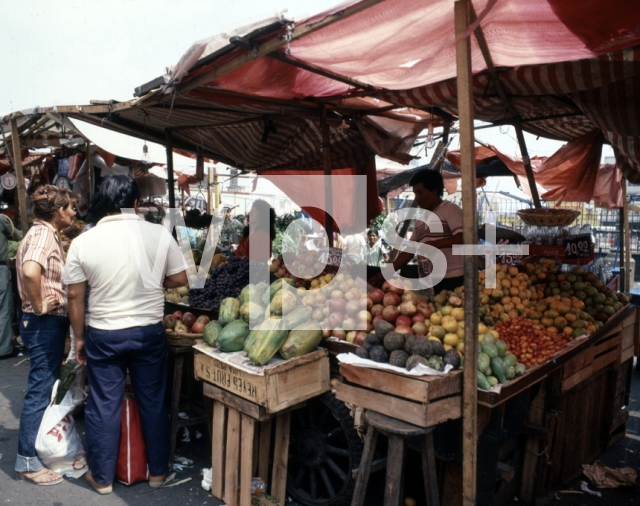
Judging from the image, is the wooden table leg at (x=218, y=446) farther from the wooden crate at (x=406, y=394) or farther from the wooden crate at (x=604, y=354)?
the wooden crate at (x=604, y=354)

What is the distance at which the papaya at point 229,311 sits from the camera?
138 inches

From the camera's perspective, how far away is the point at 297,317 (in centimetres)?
321

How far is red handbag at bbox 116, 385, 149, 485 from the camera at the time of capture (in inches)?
136

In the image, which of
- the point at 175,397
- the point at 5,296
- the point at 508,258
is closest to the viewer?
the point at 175,397

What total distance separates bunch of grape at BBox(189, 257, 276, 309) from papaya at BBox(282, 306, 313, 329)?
43.0 inches

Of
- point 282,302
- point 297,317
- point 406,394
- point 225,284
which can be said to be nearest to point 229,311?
point 282,302

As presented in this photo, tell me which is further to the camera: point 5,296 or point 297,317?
point 5,296

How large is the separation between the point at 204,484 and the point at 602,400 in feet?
11.4

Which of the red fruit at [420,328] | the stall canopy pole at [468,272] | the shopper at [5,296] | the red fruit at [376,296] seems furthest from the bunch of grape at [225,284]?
the shopper at [5,296]

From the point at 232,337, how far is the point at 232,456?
83 centimetres

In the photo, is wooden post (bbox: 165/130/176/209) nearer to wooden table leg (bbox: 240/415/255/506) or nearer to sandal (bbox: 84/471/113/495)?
sandal (bbox: 84/471/113/495)

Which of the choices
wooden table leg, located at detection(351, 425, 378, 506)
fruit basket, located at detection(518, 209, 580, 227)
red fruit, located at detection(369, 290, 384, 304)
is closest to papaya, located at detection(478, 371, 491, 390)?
wooden table leg, located at detection(351, 425, 378, 506)

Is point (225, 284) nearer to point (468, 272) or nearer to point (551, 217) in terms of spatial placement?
point (468, 272)

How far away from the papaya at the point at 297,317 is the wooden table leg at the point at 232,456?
712mm
